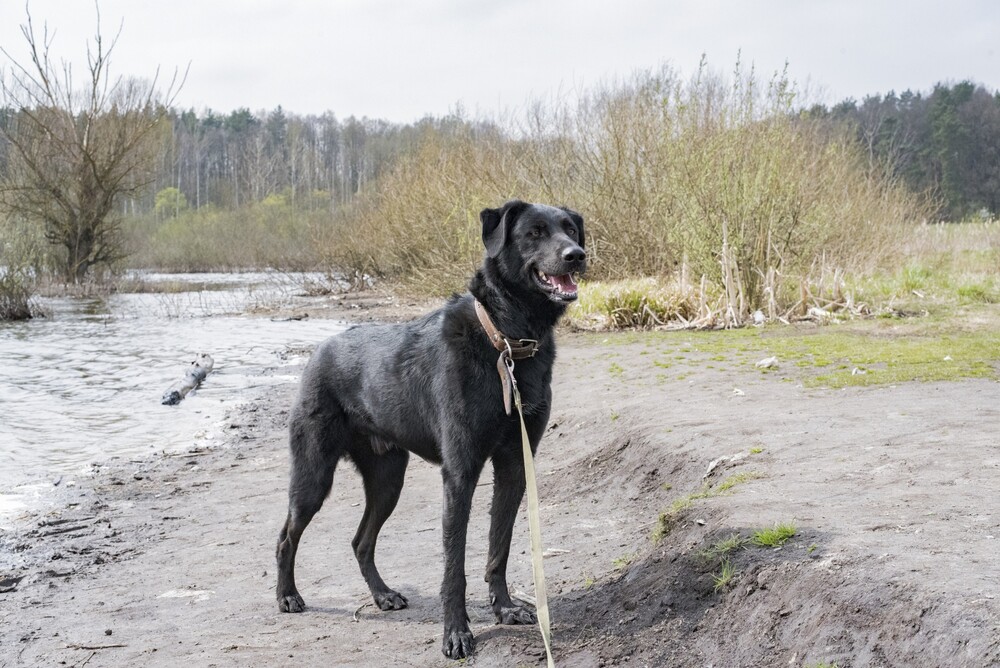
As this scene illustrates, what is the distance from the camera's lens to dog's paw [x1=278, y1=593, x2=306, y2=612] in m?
4.99

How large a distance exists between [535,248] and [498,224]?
0.28 metres

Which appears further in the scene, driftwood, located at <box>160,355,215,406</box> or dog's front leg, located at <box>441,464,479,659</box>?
driftwood, located at <box>160,355,215,406</box>

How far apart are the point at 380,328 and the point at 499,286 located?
86 cm

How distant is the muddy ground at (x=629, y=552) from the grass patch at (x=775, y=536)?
40mm

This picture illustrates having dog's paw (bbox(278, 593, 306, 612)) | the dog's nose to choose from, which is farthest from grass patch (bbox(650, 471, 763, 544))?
dog's paw (bbox(278, 593, 306, 612))

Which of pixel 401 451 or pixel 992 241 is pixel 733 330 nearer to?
pixel 401 451

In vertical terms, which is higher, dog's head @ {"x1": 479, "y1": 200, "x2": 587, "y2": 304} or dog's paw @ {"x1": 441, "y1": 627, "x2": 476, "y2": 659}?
dog's head @ {"x1": 479, "y1": 200, "x2": 587, "y2": 304}

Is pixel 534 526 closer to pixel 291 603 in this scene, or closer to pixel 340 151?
pixel 291 603

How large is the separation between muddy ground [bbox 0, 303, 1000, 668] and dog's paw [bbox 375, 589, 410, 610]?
81mm

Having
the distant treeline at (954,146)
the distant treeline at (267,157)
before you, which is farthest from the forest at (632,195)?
the distant treeline at (267,157)

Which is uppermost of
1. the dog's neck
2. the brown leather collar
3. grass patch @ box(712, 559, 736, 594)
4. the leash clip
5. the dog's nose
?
the dog's nose

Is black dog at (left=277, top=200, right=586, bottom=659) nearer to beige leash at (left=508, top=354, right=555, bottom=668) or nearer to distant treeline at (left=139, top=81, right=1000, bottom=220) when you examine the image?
beige leash at (left=508, top=354, right=555, bottom=668)

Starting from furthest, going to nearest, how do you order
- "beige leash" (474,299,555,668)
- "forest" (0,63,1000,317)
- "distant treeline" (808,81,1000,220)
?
1. "distant treeline" (808,81,1000,220)
2. "forest" (0,63,1000,317)
3. "beige leash" (474,299,555,668)

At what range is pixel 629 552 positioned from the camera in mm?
5059
